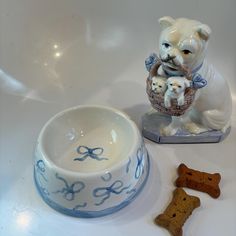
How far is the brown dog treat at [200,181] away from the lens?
637mm

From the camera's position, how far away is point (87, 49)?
3.03 feet

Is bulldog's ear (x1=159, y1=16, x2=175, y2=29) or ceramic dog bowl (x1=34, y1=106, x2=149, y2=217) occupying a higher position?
bulldog's ear (x1=159, y1=16, x2=175, y2=29)

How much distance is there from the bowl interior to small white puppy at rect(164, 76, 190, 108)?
80 mm

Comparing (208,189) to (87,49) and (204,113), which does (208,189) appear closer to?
(204,113)

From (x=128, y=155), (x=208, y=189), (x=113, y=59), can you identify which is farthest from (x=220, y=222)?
(x=113, y=59)

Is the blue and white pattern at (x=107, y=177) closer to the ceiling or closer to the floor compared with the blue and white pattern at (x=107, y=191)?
closer to the ceiling

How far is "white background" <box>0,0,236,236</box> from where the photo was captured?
66 centimetres

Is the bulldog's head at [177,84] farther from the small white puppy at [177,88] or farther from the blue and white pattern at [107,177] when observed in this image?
the blue and white pattern at [107,177]

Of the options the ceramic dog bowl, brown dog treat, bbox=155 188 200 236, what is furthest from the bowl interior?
brown dog treat, bbox=155 188 200 236

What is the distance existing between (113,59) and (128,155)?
0.37 metres

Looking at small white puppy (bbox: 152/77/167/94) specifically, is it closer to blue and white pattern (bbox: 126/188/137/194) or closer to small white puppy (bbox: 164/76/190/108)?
small white puppy (bbox: 164/76/190/108)

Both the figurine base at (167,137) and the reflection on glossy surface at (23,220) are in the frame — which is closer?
the reflection on glossy surface at (23,220)

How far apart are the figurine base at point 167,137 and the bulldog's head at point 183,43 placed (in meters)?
0.15

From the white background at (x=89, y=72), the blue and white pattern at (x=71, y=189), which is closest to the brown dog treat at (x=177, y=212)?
the white background at (x=89, y=72)
